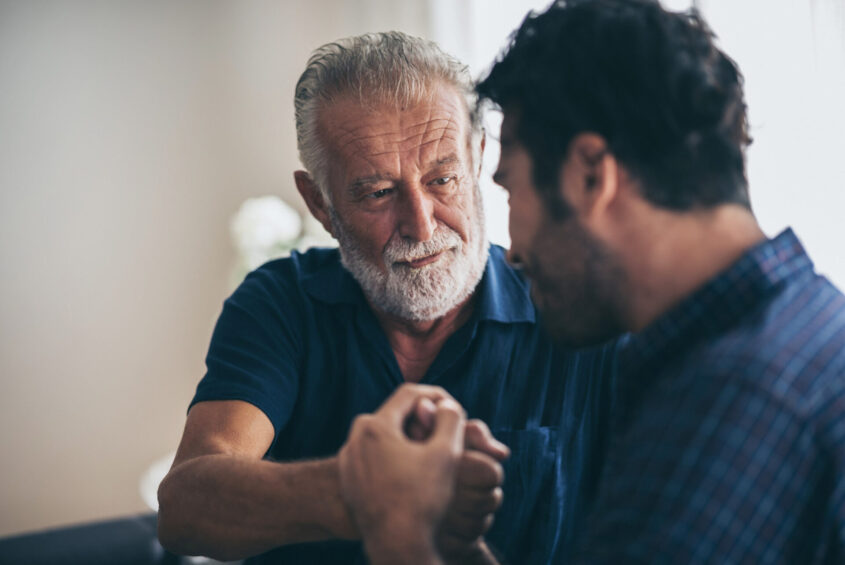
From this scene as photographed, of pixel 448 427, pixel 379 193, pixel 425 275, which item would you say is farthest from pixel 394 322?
pixel 448 427

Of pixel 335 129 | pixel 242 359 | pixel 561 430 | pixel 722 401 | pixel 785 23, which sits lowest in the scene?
pixel 561 430

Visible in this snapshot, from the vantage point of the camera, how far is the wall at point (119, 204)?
3.53m

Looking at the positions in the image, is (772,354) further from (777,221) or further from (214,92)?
(214,92)

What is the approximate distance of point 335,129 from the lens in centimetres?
146

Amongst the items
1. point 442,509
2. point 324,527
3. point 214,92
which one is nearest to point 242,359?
point 324,527

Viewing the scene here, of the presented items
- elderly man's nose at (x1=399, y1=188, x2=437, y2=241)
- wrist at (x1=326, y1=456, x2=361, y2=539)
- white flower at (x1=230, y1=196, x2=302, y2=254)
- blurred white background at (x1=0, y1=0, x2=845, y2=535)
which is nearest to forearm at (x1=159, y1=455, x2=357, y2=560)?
wrist at (x1=326, y1=456, x2=361, y2=539)

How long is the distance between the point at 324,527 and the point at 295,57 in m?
3.29

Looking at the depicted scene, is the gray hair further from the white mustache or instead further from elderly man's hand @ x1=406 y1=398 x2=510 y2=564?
elderly man's hand @ x1=406 y1=398 x2=510 y2=564

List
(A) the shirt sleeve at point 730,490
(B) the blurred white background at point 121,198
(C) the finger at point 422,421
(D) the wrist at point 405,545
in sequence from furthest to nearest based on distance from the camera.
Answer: (B) the blurred white background at point 121,198
(C) the finger at point 422,421
(D) the wrist at point 405,545
(A) the shirt sleeve at point 730,490

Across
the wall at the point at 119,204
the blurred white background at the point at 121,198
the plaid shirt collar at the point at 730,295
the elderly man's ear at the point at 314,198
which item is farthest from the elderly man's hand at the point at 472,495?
the wall at the point at 119,204

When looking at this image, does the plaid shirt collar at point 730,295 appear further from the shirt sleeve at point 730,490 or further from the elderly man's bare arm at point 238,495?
the elderly man's bare arm at point 238,495

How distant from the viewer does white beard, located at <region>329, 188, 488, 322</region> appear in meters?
1.44

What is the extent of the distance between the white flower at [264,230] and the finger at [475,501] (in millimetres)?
2488

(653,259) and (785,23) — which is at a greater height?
(785,23)
